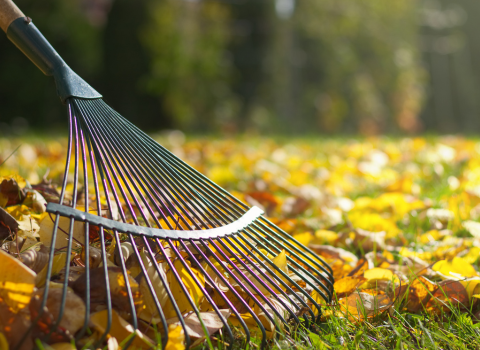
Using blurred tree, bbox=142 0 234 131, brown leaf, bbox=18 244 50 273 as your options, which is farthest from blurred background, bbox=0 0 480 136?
brown leaf, bbox=18 244 50 273

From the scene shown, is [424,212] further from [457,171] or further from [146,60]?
[146,60]

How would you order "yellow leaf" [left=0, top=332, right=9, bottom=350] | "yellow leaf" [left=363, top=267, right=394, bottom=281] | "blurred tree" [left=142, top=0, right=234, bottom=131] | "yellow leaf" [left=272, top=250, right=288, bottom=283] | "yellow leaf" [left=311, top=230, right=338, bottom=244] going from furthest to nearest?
"blurred tree" [left=142, top=0, right=234, bottom=131], "yellow leaf" [left=311, top=230, right=338, bottom=244], "yellow leaf" [left=363, top=267, right=394, bottom=281], "yellow leaf" [left=272, top=250, right=288, bottom=283], "yellow leaf" [left=0, top=332, right=9, bottom=350]

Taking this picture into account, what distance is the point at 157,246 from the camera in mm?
989

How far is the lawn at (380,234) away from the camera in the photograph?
3.07 ft

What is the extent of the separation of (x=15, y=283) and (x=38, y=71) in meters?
7.56

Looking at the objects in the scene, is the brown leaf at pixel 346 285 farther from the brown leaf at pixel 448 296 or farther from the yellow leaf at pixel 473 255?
the yellow leaf at pixel 473 255

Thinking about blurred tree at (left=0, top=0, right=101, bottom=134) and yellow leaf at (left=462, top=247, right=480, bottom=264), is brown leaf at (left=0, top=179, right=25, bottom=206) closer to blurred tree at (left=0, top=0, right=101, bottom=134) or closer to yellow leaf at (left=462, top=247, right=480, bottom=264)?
yellow leaf at (left=462, top=247, right=480, bottom=264)

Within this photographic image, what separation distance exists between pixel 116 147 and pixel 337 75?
757cm

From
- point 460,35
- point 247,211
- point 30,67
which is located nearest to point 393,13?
point 460,35

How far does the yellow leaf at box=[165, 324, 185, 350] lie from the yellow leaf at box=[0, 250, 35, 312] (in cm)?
25

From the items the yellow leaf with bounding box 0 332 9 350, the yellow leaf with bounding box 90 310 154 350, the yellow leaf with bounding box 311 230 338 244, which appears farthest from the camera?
the yellow leaf with bounding box 311 230 338 244

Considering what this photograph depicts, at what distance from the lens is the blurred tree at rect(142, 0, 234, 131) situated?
22.4 ft

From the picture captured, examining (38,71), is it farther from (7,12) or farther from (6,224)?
(6,224)

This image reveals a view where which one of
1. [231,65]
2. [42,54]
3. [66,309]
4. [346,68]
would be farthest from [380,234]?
[346,68]
